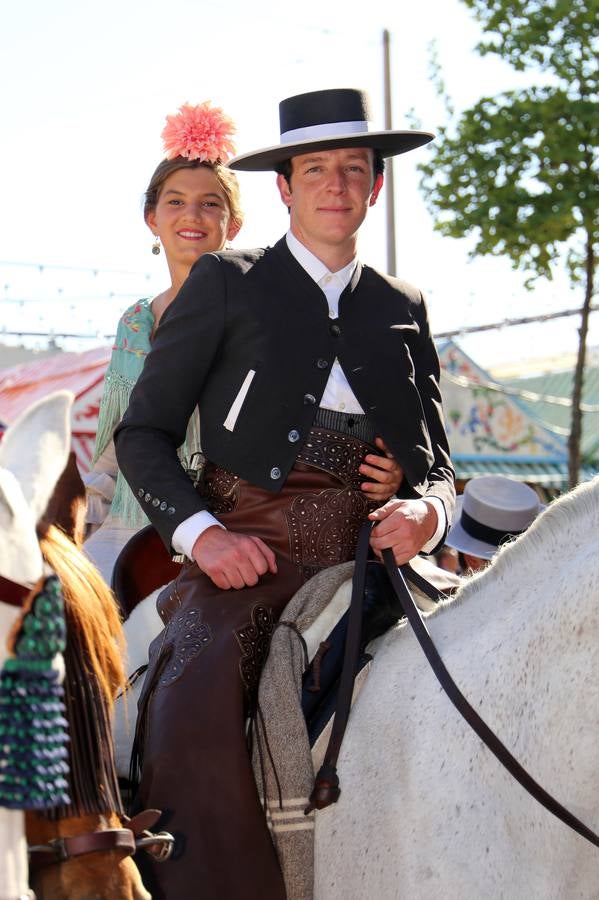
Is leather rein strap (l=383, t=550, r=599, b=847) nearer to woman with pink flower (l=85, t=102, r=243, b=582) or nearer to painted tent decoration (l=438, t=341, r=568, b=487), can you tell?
woman with pink flower (l=85, t=102, r=243, b=582)

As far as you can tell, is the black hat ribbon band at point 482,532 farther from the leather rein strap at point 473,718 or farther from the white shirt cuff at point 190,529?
the white shirt cuff at point 190,529

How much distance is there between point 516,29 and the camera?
12.0 m

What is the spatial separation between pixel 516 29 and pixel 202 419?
9.89 m

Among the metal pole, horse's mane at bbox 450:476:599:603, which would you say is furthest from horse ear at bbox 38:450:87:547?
the metal pole

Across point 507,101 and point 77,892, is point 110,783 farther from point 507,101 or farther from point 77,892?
point 507,101

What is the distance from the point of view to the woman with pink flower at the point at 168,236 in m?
4.65

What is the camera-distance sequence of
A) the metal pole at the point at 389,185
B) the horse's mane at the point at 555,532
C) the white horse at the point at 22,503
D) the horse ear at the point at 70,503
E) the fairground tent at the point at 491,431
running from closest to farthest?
the white horse at the point at 22,503 → the horse ear at the point at 70,503 → the horse's mane at the point at 555,532 → the fairground tent at the point at 491,431 → the metal pole at the point at 389,185

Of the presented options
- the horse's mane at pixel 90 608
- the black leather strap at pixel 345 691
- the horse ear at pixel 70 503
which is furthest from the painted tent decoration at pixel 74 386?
the horse's mane at pixel 90 608

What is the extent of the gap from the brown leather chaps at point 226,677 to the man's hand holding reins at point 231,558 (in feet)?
0.16

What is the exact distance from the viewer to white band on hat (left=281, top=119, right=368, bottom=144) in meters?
3.59

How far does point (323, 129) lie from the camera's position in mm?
3600

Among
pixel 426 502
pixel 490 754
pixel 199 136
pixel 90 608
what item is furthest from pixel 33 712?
pixel 199 136

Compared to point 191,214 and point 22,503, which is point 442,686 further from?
point 191,214

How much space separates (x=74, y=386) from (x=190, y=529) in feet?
33.0
